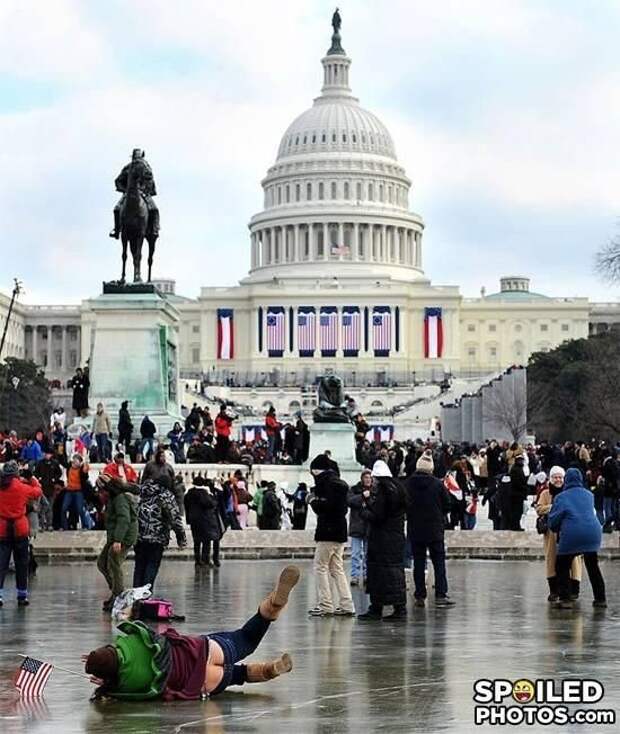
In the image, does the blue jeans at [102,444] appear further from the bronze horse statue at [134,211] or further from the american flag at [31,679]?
the american flag at [31,679]

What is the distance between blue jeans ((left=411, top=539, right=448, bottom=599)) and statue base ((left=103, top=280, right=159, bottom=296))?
2268 cm

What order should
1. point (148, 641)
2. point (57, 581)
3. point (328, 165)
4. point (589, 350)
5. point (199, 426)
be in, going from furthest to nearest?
1. point (328, 165)
2. point (589, 350)
3. point (199, 426)
4. point (57, 581)
5. point (148, 641)

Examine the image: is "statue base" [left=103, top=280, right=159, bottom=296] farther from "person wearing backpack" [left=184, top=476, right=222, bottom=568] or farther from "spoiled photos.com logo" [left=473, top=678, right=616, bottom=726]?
"spoiled photos.com logo" [left=473, top=678, right=616, bottom=726]

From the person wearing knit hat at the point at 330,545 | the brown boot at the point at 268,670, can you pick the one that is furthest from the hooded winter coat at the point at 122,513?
the brown boot at the point at 268,670

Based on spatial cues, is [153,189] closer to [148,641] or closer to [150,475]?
[150,475]

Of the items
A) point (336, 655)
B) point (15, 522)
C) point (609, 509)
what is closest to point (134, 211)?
point (609, 509)

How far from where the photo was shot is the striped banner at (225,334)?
189 meters

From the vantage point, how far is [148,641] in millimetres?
14641

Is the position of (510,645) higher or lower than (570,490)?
lower

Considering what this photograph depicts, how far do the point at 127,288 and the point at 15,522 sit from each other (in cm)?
2294

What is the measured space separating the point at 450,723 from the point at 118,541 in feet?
32.4

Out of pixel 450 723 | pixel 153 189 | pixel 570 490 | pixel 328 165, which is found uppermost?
pixel 328 165

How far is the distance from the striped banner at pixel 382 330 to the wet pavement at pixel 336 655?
158m

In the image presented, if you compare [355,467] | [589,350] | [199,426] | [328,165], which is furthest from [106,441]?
[328,165]
